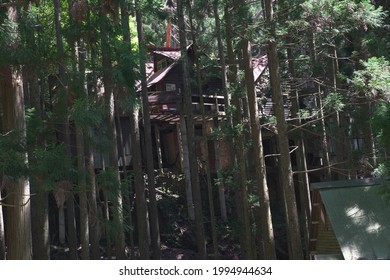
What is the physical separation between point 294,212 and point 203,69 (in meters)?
9.03

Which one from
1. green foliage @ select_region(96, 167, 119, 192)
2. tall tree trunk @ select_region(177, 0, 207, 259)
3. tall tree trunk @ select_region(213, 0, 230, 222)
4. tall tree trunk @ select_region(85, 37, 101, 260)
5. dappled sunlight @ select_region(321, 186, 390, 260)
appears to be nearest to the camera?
green foliage @ select_region(96, 167, 119, 192)

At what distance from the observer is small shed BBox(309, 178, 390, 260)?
1034 cm

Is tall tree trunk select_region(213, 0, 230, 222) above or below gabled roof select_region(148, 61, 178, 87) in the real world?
below

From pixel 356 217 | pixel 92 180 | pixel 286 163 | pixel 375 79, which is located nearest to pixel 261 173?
pixel 286 163

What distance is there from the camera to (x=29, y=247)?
8.78 m

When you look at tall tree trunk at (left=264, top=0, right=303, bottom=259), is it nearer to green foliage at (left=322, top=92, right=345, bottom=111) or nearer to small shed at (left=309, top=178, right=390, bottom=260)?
small shed at (left=309, top=178, right=390, bottom=260)

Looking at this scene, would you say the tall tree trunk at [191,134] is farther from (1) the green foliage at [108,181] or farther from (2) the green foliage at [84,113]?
(2) the green foliage at [84,113]

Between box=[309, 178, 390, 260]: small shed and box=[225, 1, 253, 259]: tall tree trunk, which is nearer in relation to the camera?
box=[309, 178, 390, 260]: small shed

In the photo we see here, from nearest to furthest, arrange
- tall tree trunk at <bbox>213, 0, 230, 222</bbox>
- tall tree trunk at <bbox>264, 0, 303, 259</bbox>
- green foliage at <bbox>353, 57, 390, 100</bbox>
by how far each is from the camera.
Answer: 1. green foliage at <bbox>353, 57, 390, 100</bbox>
2. tall tree trunk at <bbox>264, 0, 303, 259</bbox>
3. tall tree trunk at <bbox>213, 0, 230, 222</bbox>

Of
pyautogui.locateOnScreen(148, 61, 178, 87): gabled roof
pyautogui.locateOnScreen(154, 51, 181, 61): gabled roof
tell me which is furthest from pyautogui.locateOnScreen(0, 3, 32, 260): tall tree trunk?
A: pyautogui.locateOnScreen(154, 51, 181, 61): gabled roof

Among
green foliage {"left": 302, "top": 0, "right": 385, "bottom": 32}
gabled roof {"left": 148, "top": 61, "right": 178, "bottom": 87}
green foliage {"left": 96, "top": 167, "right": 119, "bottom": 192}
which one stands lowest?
green foliage {"left": 96, "top": 167, "right": 119, "bottom": 192}

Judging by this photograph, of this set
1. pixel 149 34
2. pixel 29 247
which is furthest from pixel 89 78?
pixel 149 34

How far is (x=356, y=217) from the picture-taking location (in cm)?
1090

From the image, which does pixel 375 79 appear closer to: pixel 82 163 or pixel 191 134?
pixel 82 163
